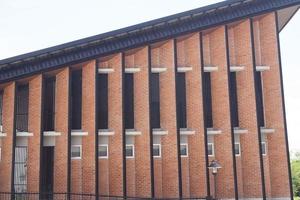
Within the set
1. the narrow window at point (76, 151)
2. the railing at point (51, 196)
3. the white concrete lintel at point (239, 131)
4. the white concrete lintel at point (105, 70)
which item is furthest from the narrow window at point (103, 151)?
the white concrete lintel at point (239, 131)

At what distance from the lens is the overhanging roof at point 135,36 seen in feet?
68.1

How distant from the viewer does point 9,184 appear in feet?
65.4

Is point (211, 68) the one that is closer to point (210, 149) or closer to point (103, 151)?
point (210, 149)

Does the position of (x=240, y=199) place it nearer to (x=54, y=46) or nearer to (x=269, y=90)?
(x=269, y=90)

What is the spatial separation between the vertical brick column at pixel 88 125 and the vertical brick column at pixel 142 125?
7.82 ft

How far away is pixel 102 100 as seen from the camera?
2280 centimetres

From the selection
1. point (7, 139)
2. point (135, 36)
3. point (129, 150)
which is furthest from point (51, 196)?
point (135, 36)

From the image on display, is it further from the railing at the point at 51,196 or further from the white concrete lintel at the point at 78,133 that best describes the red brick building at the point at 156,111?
the railing at the point at 51,196

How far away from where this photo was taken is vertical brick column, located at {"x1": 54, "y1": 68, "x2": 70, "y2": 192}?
20.7 m

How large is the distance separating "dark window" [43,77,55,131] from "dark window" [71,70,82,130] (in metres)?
1.08

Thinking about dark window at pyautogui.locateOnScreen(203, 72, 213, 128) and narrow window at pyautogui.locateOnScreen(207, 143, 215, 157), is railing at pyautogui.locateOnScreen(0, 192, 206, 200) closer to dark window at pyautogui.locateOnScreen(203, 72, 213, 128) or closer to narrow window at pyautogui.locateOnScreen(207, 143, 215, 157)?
narrow window at pyautogui.locateOnScreen(207, 143, 215, 157)

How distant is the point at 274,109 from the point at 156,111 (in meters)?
6.96

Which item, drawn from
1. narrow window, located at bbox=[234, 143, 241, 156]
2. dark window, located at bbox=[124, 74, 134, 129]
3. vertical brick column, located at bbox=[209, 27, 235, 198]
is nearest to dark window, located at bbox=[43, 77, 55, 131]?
dark window, located at bbox=[124, 74, 134, 129]

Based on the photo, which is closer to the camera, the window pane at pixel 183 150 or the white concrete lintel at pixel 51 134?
the white concrete lintel at pixel 51 134
